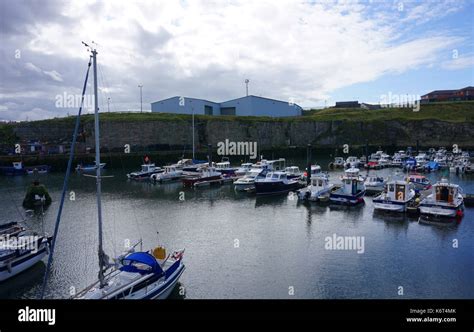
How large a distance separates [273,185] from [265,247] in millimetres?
13740

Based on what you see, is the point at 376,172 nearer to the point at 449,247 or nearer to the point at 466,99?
the point at 449,247

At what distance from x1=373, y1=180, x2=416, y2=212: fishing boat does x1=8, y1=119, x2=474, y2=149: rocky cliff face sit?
152ft

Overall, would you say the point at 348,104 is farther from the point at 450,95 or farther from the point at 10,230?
the point at 10,230

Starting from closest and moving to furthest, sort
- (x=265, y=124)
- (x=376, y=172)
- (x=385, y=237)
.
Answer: (x=385, y=237)
(x=376, y=172)
(x=265, y=124)

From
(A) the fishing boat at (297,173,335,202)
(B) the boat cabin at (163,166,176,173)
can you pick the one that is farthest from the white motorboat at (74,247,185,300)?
(B) the boat cabin at (163,166,176,173)

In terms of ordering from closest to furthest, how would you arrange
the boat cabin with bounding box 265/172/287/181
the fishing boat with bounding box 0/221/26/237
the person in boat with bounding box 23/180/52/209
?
1. the fishing boat with bounding box 0/221/26/237
2. the person in boat with bounding box 23/180/52/209
3. the boat cabin with bounding box 265/172/287/181

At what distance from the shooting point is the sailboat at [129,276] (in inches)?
429

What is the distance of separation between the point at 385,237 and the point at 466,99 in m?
90.2

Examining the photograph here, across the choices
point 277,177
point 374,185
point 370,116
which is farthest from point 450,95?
point 277,177

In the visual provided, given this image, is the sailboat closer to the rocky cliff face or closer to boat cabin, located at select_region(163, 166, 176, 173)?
boat cabin, located at select_region(163, 166, 176, 173)

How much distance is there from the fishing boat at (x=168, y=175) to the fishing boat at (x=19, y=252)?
23.9m

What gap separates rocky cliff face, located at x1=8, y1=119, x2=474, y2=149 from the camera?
6425cm
